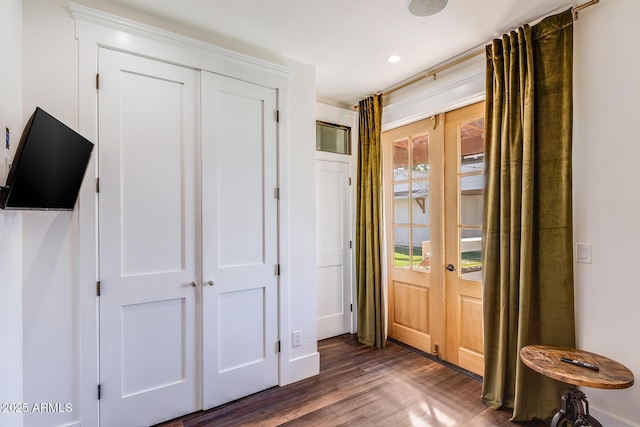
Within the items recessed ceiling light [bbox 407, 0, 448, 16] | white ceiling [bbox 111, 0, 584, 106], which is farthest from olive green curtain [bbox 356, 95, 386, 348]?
recessed ceiling light [bbox 407, 0, 448, 16]

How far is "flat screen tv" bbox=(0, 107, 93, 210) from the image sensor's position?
1271 mm

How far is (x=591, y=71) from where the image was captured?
183cm

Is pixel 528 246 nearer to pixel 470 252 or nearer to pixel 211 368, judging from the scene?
pixel 470 252

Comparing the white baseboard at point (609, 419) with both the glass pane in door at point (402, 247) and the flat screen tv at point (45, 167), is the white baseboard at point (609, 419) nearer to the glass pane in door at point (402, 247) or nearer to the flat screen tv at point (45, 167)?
the glass pane in door at point (402, 247)

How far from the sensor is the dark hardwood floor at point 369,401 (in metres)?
2.01

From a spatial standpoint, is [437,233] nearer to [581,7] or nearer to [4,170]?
[581,7]

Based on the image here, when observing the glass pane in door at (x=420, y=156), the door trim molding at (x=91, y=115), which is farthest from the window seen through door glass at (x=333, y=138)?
the door trim molding at (x=91, y=115)

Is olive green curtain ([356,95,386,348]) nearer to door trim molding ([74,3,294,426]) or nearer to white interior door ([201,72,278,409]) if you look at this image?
white interior door ([201,72,278,409])

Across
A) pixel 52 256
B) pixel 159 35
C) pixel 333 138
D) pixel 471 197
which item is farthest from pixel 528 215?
pixel 52 256

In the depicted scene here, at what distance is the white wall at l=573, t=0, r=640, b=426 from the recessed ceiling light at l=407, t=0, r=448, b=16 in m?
0.86

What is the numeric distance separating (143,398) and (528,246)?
266 cm

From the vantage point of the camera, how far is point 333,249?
3.49m

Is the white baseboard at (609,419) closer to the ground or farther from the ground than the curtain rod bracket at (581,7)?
closer to the ground

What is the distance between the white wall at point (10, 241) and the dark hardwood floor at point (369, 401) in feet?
2.99
